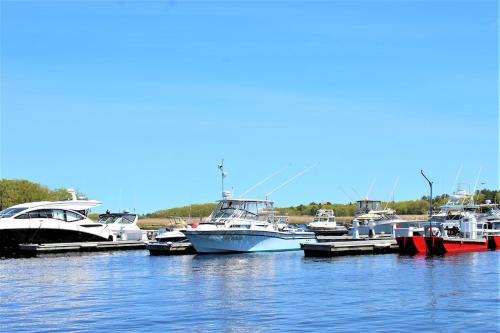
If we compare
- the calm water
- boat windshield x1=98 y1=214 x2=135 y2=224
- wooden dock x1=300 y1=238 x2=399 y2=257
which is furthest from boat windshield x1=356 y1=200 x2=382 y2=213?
the calm water

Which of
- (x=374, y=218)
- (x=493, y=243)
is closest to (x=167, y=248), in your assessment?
(x=493, y=243)

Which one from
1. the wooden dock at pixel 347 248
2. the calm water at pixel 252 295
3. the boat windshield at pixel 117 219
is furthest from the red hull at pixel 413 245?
the boat windshield at pixel 117 219

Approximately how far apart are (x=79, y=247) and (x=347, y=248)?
25.3 m

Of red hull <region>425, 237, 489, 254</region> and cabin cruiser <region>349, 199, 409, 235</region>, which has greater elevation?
cabin cruiser <region>349, 199, 409, 235</region>

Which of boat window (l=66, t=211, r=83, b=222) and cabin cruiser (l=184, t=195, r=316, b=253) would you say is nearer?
cabin cruiser (l=184, t=195, r=316, b=253)

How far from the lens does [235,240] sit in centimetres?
6512

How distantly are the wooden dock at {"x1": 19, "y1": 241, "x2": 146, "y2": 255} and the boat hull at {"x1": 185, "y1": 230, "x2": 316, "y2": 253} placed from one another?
38.9 ft

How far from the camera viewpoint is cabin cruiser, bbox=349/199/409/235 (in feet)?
342

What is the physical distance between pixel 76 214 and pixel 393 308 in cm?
4750

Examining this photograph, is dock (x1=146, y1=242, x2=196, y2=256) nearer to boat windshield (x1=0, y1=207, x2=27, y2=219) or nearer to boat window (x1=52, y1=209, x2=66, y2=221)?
boat window (x1=52, y1=209, x2=66, y2=221)

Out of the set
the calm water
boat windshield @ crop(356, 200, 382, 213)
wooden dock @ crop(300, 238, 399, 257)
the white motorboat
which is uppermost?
boat windshield @ crop(356, 200, 382, 213)

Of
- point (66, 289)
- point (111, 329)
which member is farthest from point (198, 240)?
point (111, 329)

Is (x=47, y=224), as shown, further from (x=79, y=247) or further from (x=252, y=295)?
(x=252, y=295)

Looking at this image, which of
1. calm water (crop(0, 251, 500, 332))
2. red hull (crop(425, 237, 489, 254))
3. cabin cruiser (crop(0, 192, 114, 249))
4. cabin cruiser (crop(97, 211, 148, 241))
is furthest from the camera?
cabin cruiser (crop(97, 211, 148, 241))
